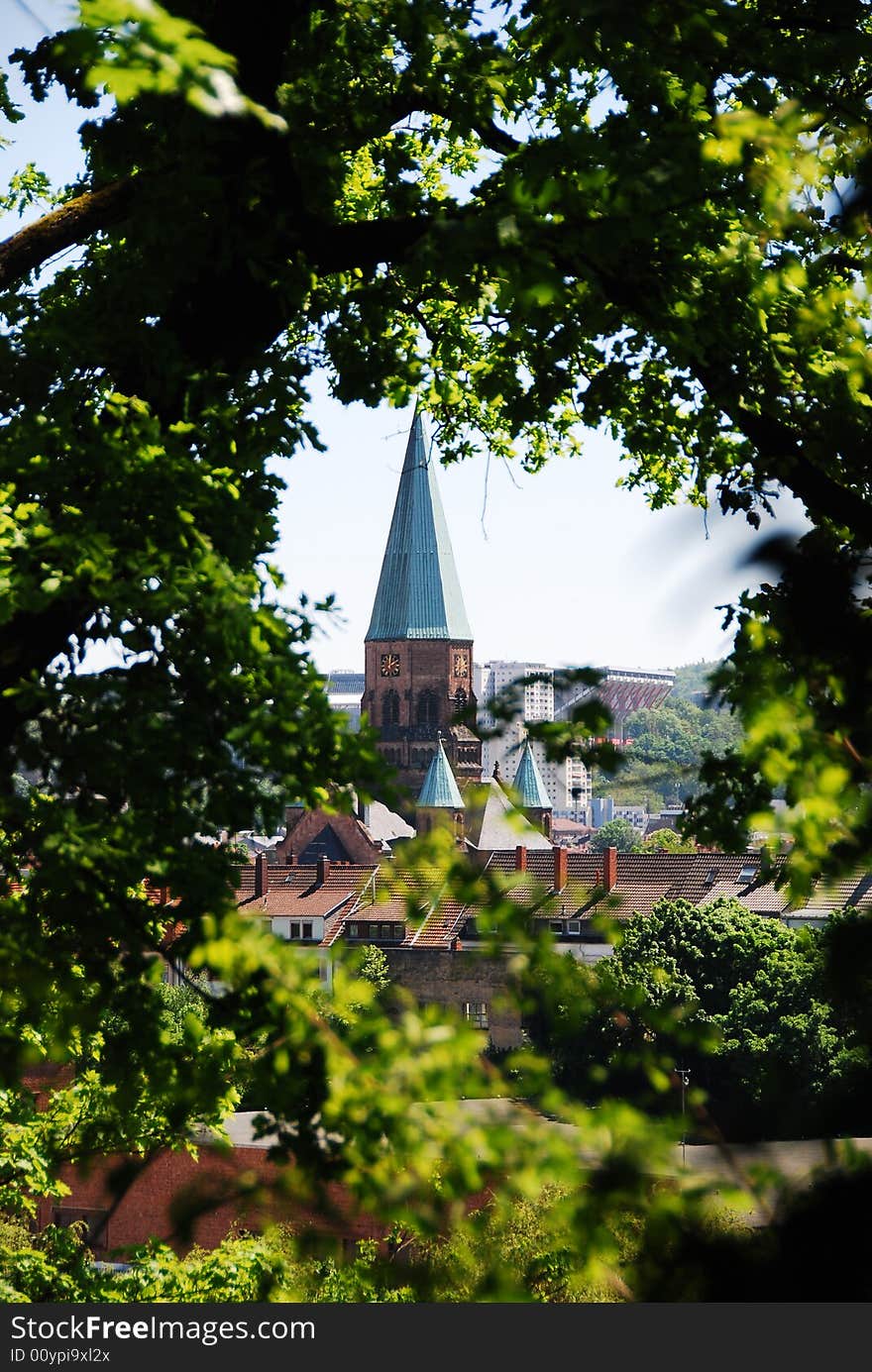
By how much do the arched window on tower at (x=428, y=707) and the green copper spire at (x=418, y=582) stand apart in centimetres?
396

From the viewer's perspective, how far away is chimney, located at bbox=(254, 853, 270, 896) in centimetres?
6171

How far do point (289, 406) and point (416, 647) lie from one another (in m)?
91.5

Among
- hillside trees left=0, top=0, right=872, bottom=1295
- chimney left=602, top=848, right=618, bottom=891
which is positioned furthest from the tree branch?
chimney left=602, top=848, right=618, bottom=891

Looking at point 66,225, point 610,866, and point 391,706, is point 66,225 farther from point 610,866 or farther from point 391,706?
point 391,706

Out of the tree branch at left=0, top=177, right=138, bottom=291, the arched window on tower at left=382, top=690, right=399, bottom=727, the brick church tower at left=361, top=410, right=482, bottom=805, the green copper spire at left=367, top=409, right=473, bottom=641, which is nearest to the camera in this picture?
the tree branch at left=0, top=177, right=138, bottom=291

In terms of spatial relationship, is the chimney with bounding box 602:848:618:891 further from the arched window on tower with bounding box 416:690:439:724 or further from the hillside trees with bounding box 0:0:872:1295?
the hillside trees with bounding box 0:0:872:1295

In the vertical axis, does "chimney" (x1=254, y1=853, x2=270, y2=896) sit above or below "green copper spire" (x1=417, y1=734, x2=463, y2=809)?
below

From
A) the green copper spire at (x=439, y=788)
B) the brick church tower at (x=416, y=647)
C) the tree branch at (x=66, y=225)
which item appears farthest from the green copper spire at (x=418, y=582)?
the tree branch at (x=66, y=225)

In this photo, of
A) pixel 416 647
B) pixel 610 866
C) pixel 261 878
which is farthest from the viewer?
pixel 416 647

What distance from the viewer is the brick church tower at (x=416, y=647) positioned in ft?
315

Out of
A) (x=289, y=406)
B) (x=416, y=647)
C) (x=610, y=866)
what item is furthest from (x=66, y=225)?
(x=416, y=647)

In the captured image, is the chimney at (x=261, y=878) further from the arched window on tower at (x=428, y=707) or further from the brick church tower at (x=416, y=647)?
the arched window on tower at (x=428, y=707)

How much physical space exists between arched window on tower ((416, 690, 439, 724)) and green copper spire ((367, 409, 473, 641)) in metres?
3.96

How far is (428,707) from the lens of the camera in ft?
321
